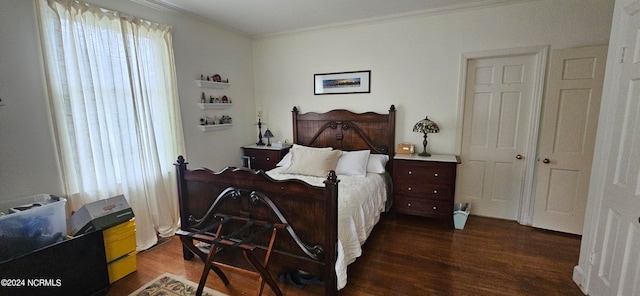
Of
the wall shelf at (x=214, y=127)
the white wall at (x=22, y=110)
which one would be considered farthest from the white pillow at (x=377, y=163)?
the white wall at (x=22, y=110)

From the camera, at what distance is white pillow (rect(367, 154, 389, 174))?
3.25m

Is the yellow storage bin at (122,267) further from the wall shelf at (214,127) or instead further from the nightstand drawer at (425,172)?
the nightstand drawer at (425,172)

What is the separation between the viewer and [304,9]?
3.06 m

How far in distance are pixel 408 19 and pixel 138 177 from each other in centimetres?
358

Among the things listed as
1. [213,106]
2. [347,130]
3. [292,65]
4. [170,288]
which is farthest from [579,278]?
[213,106]

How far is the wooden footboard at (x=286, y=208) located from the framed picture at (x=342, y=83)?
2.18 meters

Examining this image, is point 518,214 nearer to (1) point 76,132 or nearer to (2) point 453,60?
(2) point 453,60

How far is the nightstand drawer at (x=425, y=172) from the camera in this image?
2.97 m

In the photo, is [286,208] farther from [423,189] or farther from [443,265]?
[423,189]

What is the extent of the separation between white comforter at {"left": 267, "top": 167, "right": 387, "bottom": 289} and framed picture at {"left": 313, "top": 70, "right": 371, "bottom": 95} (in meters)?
1.29

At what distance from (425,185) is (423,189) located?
2.2 inches

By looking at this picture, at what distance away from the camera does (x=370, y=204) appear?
2.57m

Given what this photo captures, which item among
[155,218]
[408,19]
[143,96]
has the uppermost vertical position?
[408,19]

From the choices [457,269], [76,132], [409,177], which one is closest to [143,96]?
[76,132]
